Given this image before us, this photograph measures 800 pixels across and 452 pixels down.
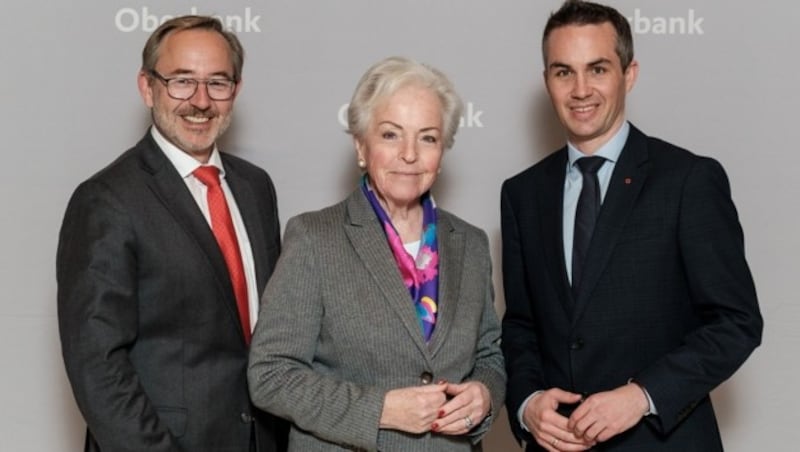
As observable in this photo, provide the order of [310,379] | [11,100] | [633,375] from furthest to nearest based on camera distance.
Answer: [11,100] < [633,375] < [310,379]

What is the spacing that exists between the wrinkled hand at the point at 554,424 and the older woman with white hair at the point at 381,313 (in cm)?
9

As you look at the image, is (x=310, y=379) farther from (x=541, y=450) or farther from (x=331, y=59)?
(x=331, y=59)

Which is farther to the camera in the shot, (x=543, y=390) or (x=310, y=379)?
(x=543, y=390)

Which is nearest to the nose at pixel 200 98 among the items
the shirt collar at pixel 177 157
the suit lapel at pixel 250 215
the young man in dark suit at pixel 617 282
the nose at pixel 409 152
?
the shirt collar at pixel 177 157

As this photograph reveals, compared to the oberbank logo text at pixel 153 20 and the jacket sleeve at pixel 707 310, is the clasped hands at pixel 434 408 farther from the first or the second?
the oberbank logo text at pixel 153 20

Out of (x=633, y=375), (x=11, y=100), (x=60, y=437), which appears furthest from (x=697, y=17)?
(x=60, y=437)

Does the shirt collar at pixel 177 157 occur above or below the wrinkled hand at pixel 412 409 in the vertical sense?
above

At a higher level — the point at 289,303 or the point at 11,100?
the point at 11,100

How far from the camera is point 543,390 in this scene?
2416 millimetres

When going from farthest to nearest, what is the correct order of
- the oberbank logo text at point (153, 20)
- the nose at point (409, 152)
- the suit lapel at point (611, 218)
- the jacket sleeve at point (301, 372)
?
the oberbank logo text at point (153, 20), the suit lapel at point (611, 218), the nose at point (409, 152), the jacket sleeve at point (301, 372)

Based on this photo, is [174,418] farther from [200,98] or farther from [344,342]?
[200,98]

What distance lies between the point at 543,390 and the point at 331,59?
1242 millimetres

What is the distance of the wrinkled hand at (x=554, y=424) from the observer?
2.28 m

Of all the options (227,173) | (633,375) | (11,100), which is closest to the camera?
(633,375)
